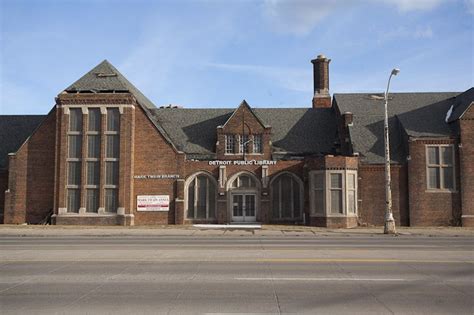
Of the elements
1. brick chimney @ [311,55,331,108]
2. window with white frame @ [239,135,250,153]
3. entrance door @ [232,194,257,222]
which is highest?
brick chimney @ [311,55,331,108]

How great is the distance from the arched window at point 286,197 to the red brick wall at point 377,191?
4.32 metres

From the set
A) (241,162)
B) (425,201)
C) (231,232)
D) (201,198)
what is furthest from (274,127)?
(231,232)

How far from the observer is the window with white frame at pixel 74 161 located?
1404 inches

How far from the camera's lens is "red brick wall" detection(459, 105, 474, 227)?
3409cm

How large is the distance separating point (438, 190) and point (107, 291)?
29.6m

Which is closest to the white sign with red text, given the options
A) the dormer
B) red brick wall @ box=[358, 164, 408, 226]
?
the dormer

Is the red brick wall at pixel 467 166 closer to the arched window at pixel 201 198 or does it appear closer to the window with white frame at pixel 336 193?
the window with white frame at pixel 336 193

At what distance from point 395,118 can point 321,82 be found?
36.0 feet

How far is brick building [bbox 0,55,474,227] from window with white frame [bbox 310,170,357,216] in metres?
0.07

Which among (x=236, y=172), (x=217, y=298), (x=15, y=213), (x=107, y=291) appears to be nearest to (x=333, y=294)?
(x=217, y=298)

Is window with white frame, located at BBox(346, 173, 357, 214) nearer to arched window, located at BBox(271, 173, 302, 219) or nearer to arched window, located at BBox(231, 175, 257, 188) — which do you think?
arched window, located at BBox(271, 173, 302, 219)

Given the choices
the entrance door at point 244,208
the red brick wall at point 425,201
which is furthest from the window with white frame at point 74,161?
the red brick wall at point 425,201

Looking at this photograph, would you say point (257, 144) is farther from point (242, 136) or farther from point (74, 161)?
point (74, 161)

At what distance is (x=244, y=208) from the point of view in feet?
120
